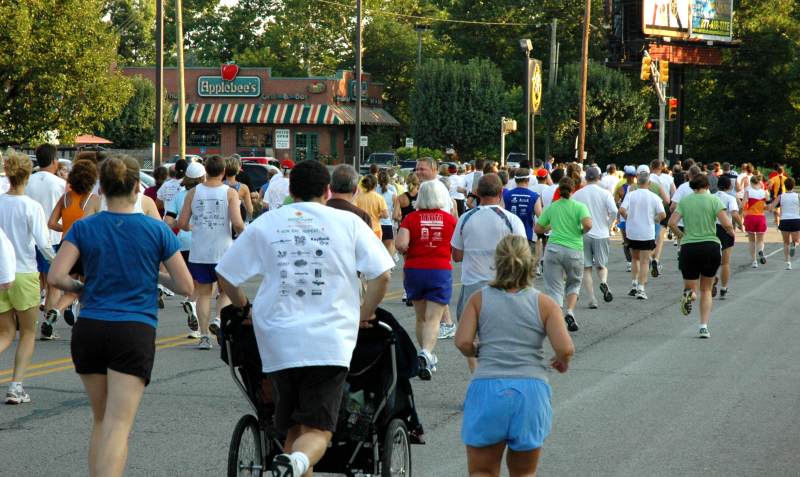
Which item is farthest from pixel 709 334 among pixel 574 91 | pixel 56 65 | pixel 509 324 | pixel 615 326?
pixel 574 91

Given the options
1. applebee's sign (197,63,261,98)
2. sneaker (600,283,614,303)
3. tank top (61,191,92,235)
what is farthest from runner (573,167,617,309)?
applebee's sign (197,63,261,98)

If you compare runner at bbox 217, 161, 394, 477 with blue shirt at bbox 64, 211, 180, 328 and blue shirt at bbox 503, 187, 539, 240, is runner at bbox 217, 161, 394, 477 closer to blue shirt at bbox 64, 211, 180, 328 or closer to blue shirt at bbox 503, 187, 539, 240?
blue shirt at bbox 64, 211, 180, 328

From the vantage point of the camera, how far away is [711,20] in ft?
193

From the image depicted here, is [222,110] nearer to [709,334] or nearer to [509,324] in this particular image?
[709,334]

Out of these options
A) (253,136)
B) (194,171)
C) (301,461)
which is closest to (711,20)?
(253,136)

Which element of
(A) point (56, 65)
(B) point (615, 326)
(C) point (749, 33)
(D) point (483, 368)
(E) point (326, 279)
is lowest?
(B) point (615, 326)

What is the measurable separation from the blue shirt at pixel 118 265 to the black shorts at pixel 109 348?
0.05 metres

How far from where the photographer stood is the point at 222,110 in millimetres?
65688

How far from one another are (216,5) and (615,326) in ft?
266

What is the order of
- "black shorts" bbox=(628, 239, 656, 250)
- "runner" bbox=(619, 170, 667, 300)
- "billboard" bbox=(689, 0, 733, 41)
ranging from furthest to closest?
"billboard" bbox=(689, 0, 733, 41) < "black shorts" bbox=(628, 239, 656, 250) < "runner" bbox=(619, 170, 667, 300)

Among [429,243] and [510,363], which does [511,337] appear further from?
[429,243]

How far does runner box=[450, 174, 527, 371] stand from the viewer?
968cm

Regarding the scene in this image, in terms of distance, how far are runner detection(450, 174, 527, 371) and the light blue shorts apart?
4.31 metres

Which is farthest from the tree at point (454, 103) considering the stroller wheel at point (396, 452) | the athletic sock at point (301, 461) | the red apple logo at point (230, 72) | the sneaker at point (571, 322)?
the athletic sock at point (301, 461)
